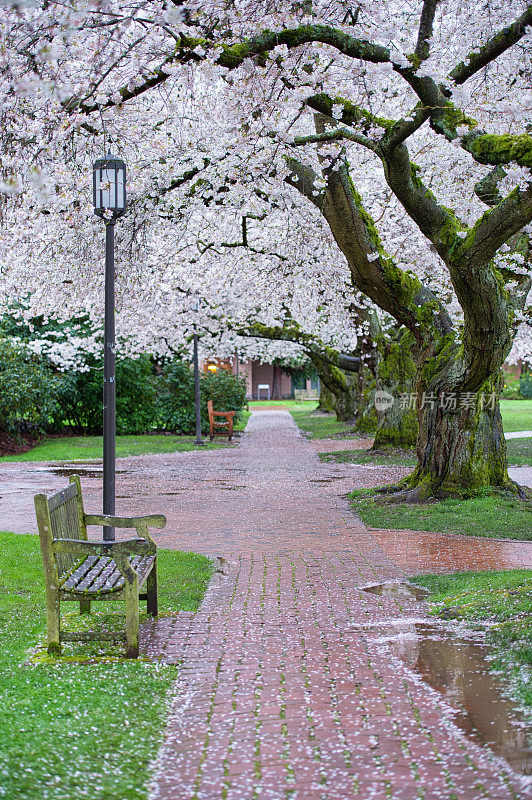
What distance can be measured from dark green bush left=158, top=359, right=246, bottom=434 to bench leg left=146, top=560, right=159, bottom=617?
2058 centimetres

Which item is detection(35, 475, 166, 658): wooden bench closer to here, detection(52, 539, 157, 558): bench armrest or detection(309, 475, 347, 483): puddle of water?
detection(52, 539, 157, 558): bench armrest

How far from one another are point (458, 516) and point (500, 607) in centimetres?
448

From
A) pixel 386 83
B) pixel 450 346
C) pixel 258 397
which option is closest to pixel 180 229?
pixel 386 83

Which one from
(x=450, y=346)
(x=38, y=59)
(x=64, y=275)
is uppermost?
(x=38, y=59)

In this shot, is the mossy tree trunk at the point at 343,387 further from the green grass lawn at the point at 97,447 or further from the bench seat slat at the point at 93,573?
the bench seat slat at the point at 93,573

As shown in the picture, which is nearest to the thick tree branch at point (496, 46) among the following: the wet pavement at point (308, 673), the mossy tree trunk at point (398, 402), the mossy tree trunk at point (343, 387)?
the wet pavement at point (308, 673)

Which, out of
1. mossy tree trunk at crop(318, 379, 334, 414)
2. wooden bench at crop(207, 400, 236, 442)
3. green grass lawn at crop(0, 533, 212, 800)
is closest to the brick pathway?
green grass lawn at crop(0, 533, 212, 800)

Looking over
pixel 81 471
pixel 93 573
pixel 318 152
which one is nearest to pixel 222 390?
pixel 81 471

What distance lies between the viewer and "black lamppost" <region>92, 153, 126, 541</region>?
271 inches

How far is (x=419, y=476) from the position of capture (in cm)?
1173

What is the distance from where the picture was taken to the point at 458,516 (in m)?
9.89

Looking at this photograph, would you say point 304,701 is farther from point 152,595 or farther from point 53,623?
point 152,595

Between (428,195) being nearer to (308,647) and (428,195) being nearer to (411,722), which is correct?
(308,647)

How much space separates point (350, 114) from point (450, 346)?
4174 millimetres
